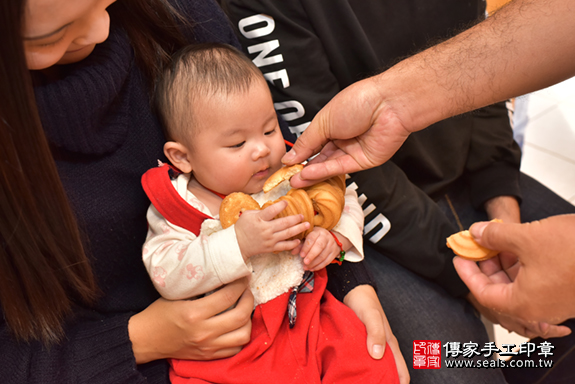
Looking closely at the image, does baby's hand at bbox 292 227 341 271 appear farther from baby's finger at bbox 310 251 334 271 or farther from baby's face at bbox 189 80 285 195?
baby's face at bbox 189 80 285 195

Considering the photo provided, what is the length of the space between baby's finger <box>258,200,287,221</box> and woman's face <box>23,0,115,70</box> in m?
0.47

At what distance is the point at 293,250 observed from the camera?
96 centimetres

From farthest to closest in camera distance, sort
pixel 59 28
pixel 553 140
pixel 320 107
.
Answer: pixel 553 140 → pixel 320 107 → pixel 59 28

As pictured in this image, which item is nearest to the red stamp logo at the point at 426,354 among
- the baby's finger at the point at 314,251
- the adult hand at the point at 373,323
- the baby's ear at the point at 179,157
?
the adult hand at the point at 373,323

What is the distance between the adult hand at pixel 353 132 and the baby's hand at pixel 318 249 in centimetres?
12

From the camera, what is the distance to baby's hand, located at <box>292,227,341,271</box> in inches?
36.9

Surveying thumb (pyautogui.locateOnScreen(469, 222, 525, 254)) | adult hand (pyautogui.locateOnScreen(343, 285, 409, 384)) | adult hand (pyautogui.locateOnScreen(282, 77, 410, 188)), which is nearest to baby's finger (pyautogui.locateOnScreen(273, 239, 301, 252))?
adult hand (pyautogui.locateOnScreen(282, 77, 410, 188))

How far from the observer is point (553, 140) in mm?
2871

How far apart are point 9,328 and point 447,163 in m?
1.37

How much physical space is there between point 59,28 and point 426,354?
1.21m

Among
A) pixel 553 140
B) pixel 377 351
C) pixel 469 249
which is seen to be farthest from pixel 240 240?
pixel 553 140

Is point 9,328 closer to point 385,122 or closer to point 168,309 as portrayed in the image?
point 168,309

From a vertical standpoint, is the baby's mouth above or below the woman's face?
below

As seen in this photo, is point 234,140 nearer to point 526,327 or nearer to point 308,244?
point 308,244
